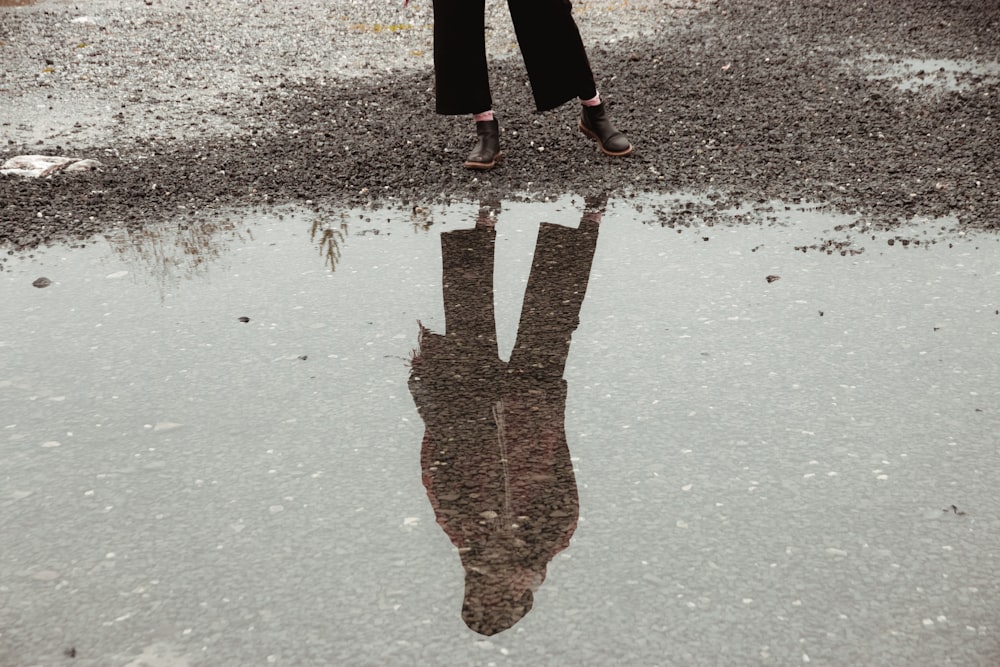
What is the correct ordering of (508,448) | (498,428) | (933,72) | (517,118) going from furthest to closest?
(933,72)
(517,118)
(498,428)
(508,448)

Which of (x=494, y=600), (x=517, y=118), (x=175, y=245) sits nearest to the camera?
(x=494, y=600)

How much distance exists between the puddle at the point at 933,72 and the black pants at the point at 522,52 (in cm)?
246

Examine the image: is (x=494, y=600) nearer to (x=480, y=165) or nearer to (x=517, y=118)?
(x=480, y=165)

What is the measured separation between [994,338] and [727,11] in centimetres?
702

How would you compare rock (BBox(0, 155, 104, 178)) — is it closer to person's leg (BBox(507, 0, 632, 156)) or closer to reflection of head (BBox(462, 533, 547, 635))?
person's leg (BBox(507, 0, 632, 156))

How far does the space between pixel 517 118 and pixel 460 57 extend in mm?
987

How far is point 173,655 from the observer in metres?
2.16

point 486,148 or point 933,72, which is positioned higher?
point 486,148

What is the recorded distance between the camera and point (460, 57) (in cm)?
567

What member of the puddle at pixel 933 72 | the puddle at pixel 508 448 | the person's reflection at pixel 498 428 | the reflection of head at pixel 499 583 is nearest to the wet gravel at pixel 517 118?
the puddle at pixel 933 72

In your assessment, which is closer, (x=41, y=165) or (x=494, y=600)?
(x=494, y=600)

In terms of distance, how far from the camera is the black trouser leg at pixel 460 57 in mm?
5539

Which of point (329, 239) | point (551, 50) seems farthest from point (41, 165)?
point (551, 50)

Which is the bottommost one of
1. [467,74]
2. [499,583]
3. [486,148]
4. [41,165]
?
[41,165]
